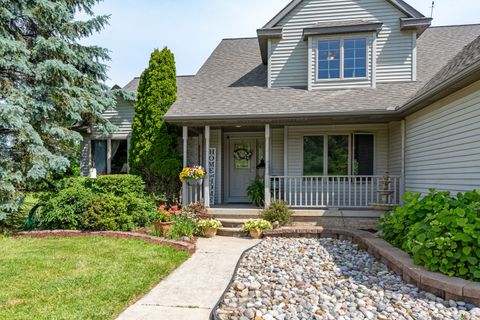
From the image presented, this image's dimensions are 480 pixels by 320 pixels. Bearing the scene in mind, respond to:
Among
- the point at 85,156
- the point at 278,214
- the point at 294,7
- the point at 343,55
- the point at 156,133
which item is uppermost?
Answer: the point at 294,7

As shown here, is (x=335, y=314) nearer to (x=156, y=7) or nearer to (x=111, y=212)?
(x=111, y=212)

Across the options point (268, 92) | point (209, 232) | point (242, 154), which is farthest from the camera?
point (242, 154)

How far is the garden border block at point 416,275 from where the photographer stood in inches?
128

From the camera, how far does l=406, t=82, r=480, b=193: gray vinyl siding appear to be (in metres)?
4.86

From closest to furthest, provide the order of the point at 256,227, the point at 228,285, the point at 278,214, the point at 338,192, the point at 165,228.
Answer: the point at 228,285, the point at 165,228, the point at 256,227, the point at 278,214, the point at 338,192

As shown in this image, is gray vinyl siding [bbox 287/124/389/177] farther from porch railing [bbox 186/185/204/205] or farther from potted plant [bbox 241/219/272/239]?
porch railing [bbox 186/185/204/205]

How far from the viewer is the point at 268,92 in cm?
922

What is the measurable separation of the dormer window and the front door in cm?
316

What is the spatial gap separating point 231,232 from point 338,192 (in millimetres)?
3071

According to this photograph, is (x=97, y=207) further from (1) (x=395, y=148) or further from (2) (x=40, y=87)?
(1) (x=395, y=148)

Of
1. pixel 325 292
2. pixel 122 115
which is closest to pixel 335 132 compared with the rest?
pixel 325 292

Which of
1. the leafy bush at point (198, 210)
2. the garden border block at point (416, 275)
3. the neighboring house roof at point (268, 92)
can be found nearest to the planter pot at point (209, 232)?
the leafy bush at point (198, 210)

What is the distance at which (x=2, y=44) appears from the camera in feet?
24.2

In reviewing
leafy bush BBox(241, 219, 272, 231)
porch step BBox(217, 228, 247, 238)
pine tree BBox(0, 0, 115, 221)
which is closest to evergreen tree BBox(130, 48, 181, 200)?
pine tree BBox(0, 0, 115, 221)
